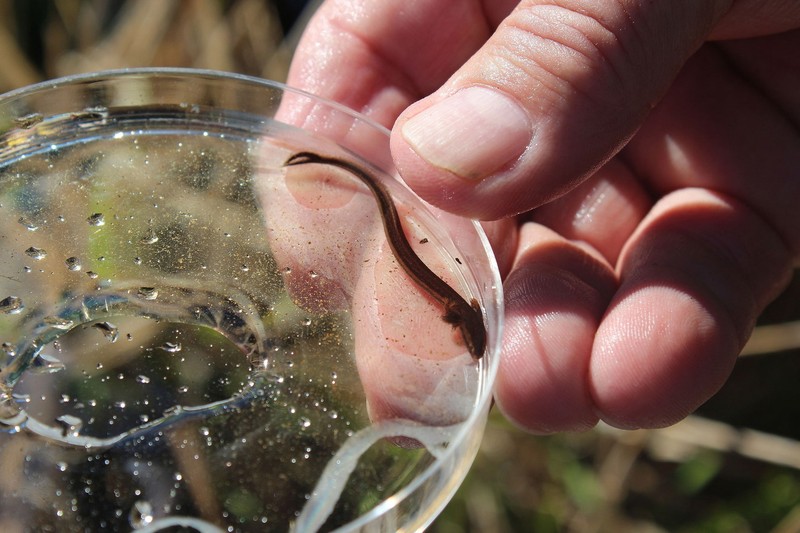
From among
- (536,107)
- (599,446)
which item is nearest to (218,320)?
(536,107)

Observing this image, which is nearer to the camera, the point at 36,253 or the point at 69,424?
the point at 69,424

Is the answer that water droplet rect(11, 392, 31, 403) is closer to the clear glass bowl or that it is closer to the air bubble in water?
the clear glass bowl

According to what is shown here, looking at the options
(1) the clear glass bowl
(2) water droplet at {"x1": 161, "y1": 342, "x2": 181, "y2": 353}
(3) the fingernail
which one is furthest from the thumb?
(2) water droplet at {"x1": 161, "y1": 342, "x2": 181, "y2": 353}

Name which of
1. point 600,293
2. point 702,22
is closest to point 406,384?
point 600,293

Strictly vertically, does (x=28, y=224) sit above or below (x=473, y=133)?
below

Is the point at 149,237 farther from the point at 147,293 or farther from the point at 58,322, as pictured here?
the point at 58,322

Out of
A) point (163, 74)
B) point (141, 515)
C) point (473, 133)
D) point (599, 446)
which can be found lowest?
point (599, 446)

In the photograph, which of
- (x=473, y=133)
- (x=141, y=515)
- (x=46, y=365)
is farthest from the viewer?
(x=46, y=365)

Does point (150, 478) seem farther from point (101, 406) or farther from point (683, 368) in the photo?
point (683, 368)

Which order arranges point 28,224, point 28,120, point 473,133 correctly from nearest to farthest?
point 473,133 → point 28,224 → point 28,120
